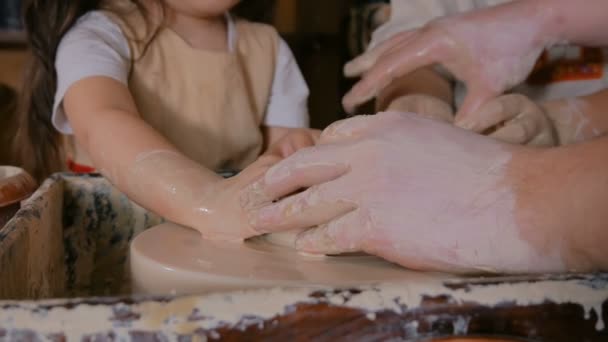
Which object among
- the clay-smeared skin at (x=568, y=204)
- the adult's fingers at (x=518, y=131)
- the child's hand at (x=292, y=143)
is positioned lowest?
the child's hand at (x=292, y=143)

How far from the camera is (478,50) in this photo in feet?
2.94

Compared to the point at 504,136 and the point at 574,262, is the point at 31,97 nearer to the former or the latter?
the point at 504,136

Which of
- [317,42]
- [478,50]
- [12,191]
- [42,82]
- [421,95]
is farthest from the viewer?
[317,42]

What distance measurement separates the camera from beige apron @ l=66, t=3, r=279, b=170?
1145 mm

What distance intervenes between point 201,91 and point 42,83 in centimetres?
29

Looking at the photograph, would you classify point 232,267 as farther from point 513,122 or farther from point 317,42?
point 317,42

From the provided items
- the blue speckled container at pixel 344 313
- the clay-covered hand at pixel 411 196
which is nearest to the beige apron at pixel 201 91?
the clay-covered hand at pixel 411 196

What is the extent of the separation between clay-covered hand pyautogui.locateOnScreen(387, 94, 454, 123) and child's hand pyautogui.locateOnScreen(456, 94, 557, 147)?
4.4 inches

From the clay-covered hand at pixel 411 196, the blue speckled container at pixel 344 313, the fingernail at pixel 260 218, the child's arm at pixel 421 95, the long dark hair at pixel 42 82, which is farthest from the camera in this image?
the long dark hair at pixel 42 82

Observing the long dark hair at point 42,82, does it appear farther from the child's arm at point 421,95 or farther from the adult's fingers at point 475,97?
the adult's fingers at point 475,97

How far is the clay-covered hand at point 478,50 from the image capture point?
884 millimetres

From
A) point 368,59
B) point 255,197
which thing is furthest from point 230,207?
point 368,59

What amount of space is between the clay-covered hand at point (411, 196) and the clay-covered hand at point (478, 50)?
290mm

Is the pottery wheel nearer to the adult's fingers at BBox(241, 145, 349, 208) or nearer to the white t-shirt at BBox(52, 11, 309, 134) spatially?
the adult's fingers at BBox(241, 145, 349, 208)
